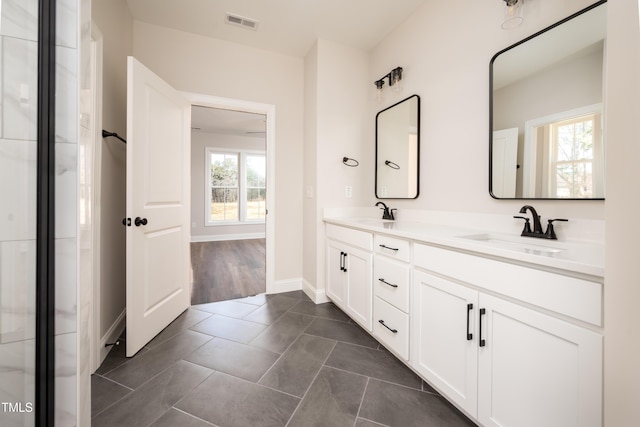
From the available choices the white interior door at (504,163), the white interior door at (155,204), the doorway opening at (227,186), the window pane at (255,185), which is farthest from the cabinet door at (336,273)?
the window pane at (255,185)

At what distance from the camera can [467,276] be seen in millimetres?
1243

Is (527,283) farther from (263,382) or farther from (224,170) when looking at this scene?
(224,170)

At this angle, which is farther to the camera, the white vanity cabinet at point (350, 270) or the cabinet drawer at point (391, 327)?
the white vanity cabinet at point (350, 270)

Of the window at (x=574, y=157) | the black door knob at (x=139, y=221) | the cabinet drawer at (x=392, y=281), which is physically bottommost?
the cabinet drawer at (x=392, y=281)

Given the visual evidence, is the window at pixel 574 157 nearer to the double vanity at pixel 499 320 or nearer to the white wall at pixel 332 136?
the double vanity at pixel 499 320

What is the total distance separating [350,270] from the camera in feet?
7.48

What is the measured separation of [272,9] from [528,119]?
2213 mm

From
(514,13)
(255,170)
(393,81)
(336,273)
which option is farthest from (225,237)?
(514,13)

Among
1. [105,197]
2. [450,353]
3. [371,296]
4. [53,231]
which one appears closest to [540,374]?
[450,353]

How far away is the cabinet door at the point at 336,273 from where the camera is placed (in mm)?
2396

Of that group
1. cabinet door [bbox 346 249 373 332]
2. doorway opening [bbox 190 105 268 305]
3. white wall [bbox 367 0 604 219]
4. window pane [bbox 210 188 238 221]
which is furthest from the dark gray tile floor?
window pane [bbox 210 188 238 221]

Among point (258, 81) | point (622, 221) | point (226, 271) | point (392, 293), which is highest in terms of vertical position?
point (258, 81)

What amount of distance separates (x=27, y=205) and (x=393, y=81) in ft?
8.72

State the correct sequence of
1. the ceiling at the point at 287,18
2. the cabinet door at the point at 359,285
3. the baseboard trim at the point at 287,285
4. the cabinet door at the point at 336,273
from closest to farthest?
1. the cabinet door at the point at 359,285
2. the ceiling at the point at 287,18
3. the cabinet door at the point at 336,273
4. the baseboard trim at the point at 287,285
